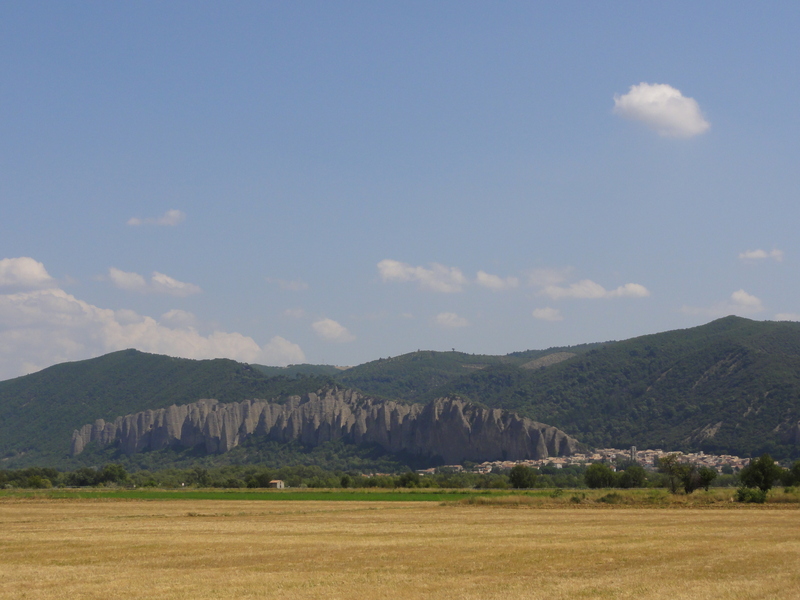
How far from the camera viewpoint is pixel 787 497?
52.7 metres

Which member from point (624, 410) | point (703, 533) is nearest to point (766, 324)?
point (624, 410)

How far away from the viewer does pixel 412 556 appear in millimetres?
25891

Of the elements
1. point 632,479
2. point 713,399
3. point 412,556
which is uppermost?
point 713,399

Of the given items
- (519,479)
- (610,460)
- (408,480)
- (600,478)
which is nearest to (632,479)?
(600,478)

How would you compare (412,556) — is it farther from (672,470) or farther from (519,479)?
(519,479)

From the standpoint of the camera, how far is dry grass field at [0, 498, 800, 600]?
19562 millimetres

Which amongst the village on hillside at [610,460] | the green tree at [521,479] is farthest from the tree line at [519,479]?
the village on hillside at [610,460]

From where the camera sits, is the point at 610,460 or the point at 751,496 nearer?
the point at 751,496

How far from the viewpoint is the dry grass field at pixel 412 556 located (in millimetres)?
19562

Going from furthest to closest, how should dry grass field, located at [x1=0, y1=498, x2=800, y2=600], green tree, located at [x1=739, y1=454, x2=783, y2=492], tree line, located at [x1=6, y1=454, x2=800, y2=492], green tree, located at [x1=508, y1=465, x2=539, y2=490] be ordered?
green tree, located at [x1=508, y1=465, x2=539, y2=490] < tree line, located at [x1=6, y1=454, x2=800, y2=492] < green tree, located at [x1=739, y1=454, x2=783, y2=492] < dry grass field, located at [x1=0, y1=498, x2=800, y2=600]

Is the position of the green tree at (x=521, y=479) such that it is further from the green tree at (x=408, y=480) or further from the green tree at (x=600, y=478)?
the green tree at (x=408, y=480)

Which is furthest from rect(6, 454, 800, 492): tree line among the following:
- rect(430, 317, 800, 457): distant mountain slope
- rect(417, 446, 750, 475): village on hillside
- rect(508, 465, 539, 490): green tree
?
rect(430, 317, 800, 457): distant mountain slope

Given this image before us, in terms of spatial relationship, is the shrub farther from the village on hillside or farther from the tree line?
the village on hillside

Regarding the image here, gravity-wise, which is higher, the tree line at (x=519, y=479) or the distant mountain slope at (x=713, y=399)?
the distant mountain slope at (x=713, y=399)
